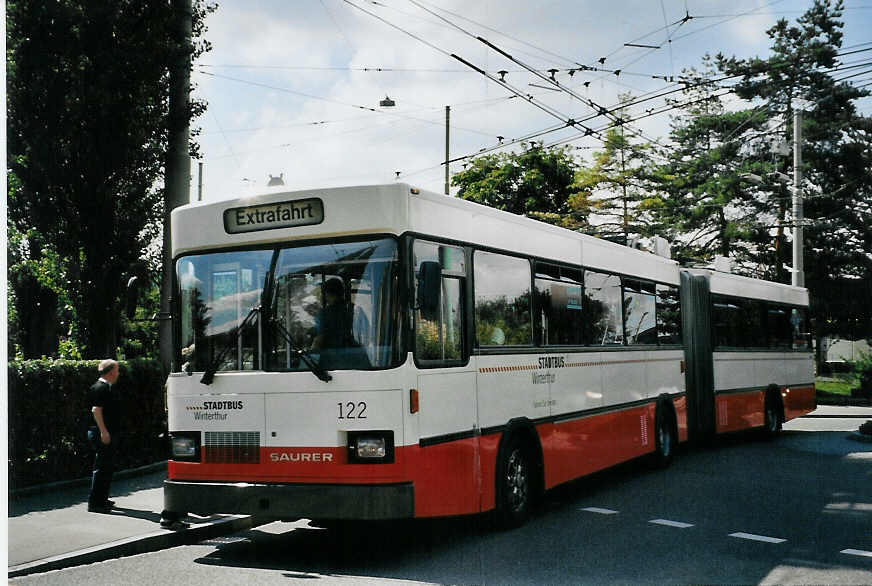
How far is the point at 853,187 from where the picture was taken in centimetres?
4116

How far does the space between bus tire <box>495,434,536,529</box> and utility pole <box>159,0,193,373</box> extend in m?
5.06

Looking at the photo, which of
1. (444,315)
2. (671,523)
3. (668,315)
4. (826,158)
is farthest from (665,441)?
(826,158)

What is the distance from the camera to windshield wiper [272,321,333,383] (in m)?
8.21

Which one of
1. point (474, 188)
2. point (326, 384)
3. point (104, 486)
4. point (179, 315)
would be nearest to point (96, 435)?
point (104, 486)

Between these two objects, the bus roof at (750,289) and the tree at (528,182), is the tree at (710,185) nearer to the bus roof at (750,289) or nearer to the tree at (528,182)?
the tree at (528,182)

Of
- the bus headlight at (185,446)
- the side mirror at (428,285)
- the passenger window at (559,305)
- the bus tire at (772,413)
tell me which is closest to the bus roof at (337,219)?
the side mirror at (428,285)

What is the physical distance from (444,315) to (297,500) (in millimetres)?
2052

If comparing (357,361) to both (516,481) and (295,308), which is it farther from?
(516,481)

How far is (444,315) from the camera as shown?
891cm

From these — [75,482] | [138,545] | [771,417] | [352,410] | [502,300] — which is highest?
[502,300]

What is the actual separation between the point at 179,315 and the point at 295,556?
7.84ft

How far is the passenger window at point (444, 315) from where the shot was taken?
8.48m

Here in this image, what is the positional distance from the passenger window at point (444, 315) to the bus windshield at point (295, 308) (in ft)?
1.08

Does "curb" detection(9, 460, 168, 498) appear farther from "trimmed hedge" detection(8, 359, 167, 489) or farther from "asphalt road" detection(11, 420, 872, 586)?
"asphalt road" detection(11, 420, 872, 586)
